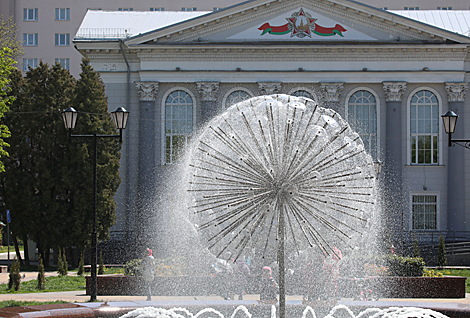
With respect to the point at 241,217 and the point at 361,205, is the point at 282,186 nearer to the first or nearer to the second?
the point at 241,217

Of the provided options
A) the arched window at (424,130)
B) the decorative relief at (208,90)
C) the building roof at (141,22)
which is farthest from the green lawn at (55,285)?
the arched window at (424,130)

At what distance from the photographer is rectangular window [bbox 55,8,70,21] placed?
201 feet

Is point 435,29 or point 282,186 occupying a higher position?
point 435,29

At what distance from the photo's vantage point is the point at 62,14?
201 feet

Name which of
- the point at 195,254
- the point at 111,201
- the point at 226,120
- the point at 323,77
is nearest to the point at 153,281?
the point at 195,254

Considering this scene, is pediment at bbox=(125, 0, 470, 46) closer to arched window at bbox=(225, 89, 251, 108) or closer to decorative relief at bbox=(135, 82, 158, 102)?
decorative relief at bbox=(135, 82, 158, 102)

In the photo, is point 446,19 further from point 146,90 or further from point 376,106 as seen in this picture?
point 146,90

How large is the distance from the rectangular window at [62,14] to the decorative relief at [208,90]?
1196 inches

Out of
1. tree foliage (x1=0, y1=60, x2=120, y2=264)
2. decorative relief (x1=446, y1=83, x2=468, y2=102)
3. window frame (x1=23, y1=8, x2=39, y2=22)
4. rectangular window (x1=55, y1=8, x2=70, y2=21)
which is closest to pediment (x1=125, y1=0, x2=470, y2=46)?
decorative relief (x1=446, y1=83, x2=468, y2=102)

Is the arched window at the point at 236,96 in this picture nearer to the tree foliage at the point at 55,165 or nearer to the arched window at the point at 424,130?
the tree foliage at the point at 55,165

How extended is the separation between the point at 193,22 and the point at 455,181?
57.4ft

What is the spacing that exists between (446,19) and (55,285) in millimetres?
31470

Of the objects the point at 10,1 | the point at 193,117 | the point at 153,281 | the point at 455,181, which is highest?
the point at 10,1

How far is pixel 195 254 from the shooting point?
18531 mm
